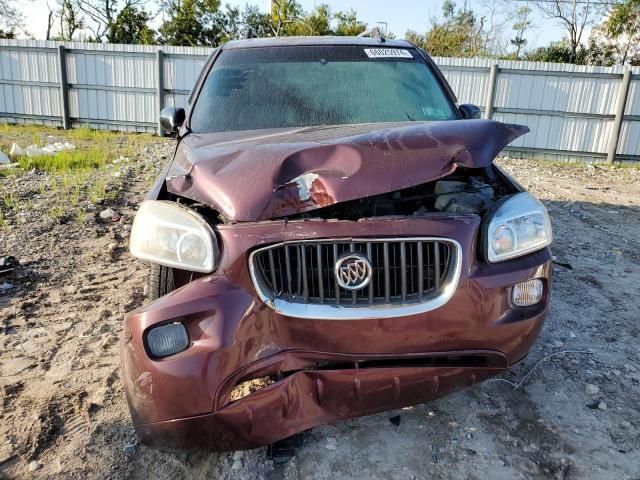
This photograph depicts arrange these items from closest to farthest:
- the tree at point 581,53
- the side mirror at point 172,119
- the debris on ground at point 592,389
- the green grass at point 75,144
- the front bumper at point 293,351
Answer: the front bumper at point 293,351, the debris on ground at point 592,389, the side mirror at point 172,119, the green grass at point 75,144, the tree at point 581,53

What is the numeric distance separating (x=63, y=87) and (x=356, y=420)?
1415cm

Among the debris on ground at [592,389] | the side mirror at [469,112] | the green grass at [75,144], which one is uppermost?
the side mirror at [469,112]

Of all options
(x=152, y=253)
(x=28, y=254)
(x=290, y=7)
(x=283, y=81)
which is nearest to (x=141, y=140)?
(x=28, y=254)

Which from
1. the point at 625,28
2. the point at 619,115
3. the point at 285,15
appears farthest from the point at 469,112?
the point at 625,28

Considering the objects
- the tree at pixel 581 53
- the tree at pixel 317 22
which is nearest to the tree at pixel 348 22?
the tree at pixel 317 22

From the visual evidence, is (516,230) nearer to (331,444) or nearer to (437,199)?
(437,199)

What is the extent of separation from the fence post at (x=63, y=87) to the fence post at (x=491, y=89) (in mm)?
11026

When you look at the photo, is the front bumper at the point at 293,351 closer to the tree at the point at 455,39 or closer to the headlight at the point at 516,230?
the headlight at the point at 516,230

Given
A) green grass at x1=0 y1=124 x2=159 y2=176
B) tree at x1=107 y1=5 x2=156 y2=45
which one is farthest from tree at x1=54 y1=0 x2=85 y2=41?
green grass at x1=0 y1=124 x2=159 y2=176

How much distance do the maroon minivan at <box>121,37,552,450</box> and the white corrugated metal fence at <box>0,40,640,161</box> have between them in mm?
10791

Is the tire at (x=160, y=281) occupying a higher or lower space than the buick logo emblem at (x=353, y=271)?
lower

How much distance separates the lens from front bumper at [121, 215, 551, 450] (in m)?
1.63

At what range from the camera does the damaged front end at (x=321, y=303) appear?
1.64m

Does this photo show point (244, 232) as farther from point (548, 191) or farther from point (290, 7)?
point (290, 7)
